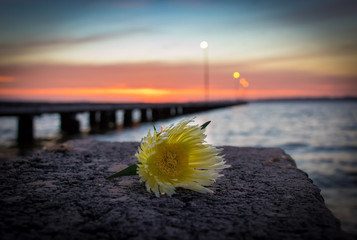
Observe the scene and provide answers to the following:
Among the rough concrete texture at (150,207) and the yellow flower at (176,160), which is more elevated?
the yellow flower at (176,160)

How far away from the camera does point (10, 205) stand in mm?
1581

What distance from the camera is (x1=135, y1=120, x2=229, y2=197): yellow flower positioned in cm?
173

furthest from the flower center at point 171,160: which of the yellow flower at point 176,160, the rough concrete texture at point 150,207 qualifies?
the rough concrete texture at point 150,207

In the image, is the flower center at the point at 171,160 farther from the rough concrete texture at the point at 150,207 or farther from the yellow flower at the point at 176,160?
the rough concrete texture at the point at 150,207

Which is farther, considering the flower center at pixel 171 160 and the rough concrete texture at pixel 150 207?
the flower center at pixel 171 160

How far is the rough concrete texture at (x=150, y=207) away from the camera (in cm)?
130

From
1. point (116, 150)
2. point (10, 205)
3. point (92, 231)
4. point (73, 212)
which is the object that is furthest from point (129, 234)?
point (116, 150)

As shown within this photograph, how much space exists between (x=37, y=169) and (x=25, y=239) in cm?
138

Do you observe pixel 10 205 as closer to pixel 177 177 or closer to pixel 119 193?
pixel 119 193

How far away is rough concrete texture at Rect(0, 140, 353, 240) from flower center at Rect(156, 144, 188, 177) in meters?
0.17

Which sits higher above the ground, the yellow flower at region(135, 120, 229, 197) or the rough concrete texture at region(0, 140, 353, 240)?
the yellow flower at region(135, 120, 229, 197)

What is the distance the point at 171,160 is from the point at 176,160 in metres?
0.05

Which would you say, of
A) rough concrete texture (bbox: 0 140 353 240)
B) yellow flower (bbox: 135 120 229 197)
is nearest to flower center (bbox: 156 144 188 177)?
yellow flower (bbox: 135 120 229 197)

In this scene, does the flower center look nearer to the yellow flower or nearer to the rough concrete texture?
the yellow flower
